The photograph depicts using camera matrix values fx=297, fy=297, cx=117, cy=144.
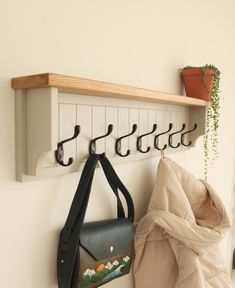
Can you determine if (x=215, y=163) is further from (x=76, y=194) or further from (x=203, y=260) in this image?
(x=76, y=194)

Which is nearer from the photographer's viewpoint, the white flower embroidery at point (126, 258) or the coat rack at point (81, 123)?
the coat rack at point (81, 123)

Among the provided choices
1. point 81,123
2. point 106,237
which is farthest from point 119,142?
point 106,237

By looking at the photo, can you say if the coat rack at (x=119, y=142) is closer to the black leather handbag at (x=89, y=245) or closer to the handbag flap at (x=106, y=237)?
the black leather handbag at (x=89, y=245)

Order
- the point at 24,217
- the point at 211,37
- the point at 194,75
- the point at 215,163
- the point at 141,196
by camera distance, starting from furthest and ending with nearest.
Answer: the point at 215,163
the point at 211,37
the point at 194,75
the point at 141,196
the point at 24,217

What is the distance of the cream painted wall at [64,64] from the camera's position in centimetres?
62

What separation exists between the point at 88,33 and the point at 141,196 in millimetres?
557

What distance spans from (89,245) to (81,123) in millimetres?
298

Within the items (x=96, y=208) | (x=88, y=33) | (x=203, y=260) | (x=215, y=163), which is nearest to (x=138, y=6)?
(x=88, y=33)

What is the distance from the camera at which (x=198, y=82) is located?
116 cm

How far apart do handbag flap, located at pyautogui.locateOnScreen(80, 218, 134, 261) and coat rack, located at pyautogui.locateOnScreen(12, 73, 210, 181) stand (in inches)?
6.1

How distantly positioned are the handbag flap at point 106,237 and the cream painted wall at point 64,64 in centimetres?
7

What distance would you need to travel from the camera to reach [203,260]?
Result: 102 centimetres

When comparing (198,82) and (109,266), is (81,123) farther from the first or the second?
(198,82)

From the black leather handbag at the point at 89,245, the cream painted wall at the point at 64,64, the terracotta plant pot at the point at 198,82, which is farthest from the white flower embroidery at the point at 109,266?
the terracotta plant pot at the point at 198,82
